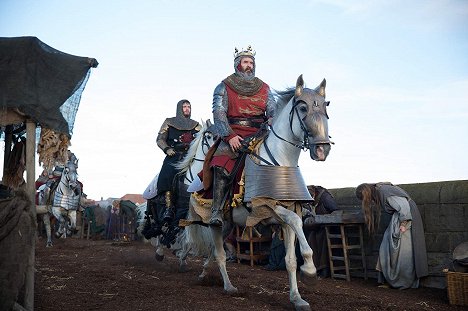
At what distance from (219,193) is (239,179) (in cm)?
38

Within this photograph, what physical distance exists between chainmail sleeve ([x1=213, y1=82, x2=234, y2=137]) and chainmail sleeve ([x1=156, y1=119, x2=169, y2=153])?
3.74 metres

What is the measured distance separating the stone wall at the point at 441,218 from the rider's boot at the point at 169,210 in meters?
4.19

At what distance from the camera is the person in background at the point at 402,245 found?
25.7 ft

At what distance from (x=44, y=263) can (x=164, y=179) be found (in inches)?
132

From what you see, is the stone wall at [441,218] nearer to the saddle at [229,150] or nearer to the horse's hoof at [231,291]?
the horse's hoof at [231,291]

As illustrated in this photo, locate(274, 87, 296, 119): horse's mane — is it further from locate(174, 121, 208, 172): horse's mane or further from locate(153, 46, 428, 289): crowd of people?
locate(174, 121, 208, 172): horse's mane

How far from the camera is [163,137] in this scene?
33.7 feet

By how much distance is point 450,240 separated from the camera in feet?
26.1

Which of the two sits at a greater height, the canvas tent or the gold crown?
the gold crown

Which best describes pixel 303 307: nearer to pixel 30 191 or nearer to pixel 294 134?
pixel 294 134

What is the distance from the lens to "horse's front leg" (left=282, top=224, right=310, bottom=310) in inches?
→ 212

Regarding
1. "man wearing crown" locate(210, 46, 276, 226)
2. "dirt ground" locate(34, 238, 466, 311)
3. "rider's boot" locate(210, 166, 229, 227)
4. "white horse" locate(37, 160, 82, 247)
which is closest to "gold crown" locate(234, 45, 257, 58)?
"man wearing crown" locate(210, 46, 276, 226)

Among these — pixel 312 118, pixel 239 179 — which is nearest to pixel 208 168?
pixel 239 179

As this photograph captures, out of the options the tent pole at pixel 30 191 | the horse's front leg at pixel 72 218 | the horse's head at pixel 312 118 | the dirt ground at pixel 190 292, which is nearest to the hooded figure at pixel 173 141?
the dirt ground at pixel 190 292
